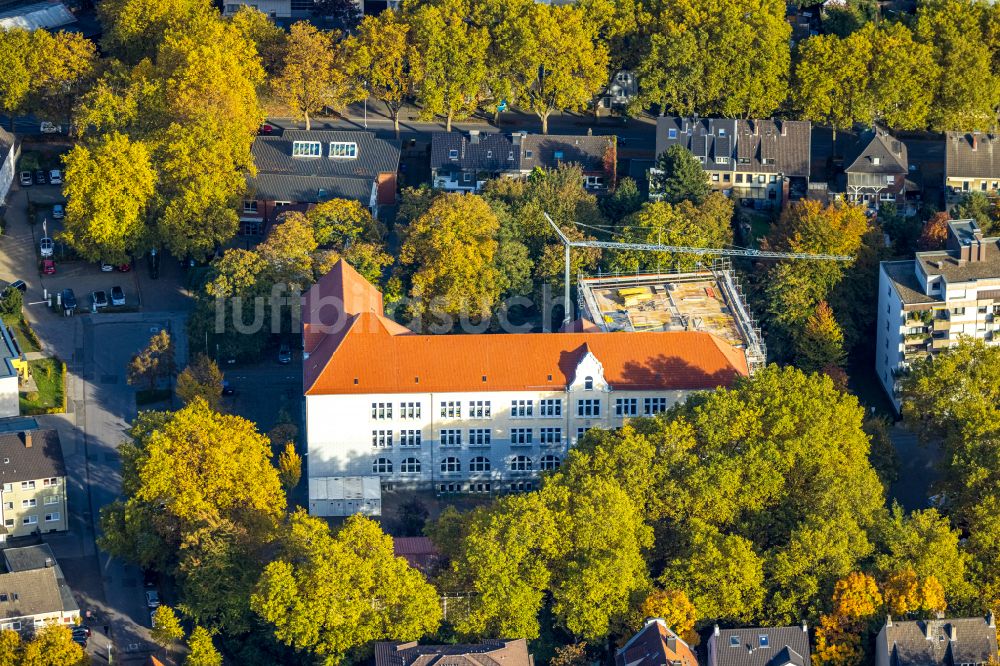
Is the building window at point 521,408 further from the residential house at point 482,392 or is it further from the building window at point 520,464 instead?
the building window at point 520,464

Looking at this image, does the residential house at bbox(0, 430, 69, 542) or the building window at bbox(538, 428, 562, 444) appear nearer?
the residential house at bbox(0, 430, 69, 542)

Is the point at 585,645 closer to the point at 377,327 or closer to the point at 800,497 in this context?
the point at 800,497

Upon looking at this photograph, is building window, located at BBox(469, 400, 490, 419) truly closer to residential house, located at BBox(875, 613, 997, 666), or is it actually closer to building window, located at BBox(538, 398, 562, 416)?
building window, located at BBox(538, 398, 562, 416)

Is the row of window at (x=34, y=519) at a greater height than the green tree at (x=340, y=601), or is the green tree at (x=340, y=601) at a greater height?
the row of window at (x=34, y=519)

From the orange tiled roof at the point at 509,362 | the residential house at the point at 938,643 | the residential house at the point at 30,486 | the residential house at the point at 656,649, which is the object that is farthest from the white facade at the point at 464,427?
the residential house at the point at 938,643

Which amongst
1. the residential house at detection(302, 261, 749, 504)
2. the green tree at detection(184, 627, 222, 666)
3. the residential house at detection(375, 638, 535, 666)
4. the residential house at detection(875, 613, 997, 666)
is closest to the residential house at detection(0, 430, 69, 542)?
the residential house at detection(302, 261, 749, 504)

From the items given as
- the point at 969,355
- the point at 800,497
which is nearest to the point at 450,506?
the point at 800,497

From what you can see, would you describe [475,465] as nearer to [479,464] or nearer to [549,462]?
[479,464]
